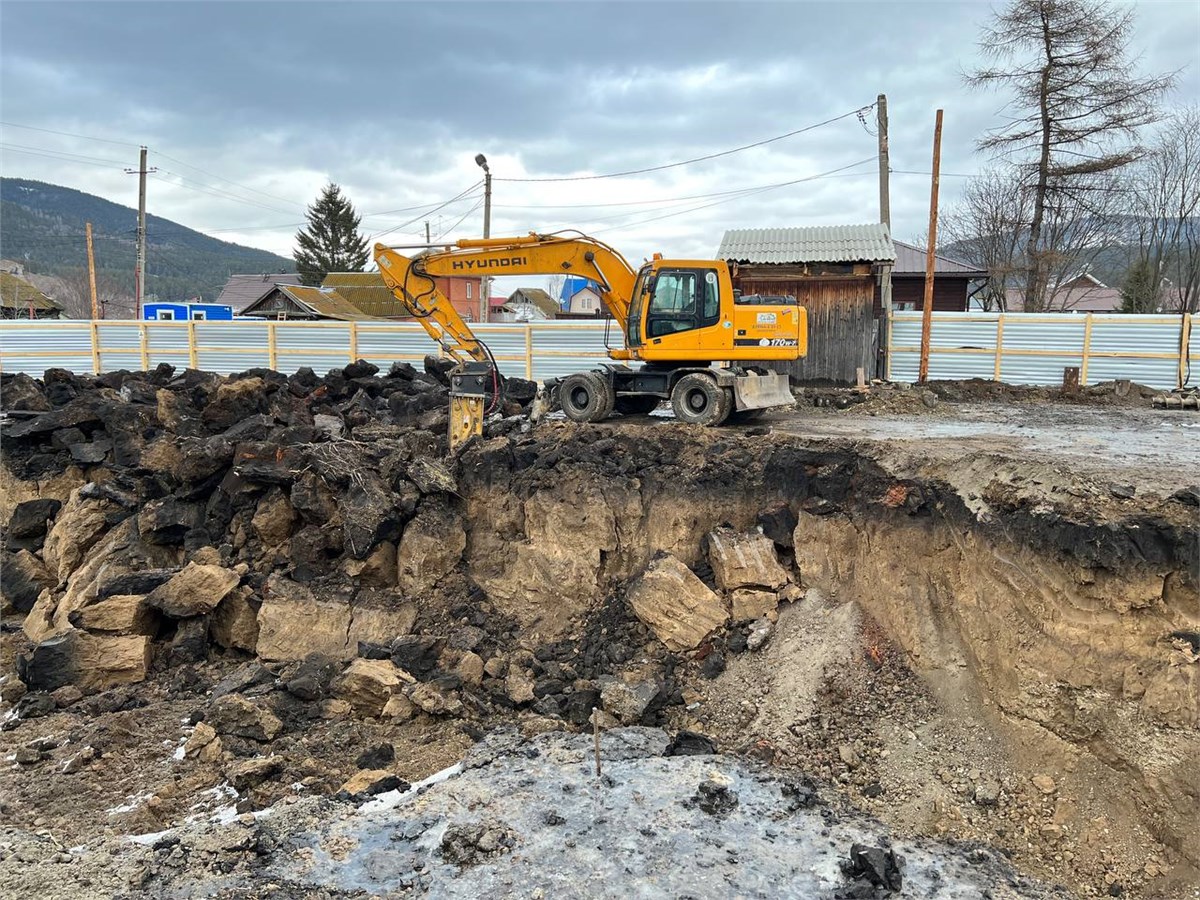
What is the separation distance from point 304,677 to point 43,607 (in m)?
5.02

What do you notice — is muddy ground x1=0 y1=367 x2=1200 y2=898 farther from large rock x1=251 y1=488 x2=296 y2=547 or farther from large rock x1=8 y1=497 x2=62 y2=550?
large rock x1=8 y1=497 x2=62 y2=550

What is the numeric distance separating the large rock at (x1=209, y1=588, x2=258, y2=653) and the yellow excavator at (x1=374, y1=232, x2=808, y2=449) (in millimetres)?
3239

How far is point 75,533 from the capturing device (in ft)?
35.0

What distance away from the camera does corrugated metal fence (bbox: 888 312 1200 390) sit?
1502 cm

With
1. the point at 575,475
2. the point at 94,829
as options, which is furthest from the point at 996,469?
the point at 94,829

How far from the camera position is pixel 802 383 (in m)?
16.3

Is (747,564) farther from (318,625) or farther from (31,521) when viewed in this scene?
(31,521)

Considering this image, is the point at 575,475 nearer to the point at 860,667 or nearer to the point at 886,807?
the point at 860,667

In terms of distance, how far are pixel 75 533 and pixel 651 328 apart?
28.3ft

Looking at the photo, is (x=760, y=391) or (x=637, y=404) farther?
(x=637, y=404)

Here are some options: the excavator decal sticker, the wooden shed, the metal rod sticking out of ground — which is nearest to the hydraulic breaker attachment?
the excavator decal sticker

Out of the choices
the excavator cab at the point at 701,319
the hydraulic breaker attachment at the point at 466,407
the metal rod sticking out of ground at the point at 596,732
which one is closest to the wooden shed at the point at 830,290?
the excavator cab at the point at 701,319

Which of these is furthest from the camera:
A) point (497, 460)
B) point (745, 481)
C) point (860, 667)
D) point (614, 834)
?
point (497, 460)

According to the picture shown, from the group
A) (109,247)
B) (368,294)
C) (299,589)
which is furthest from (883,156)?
(109,247)
